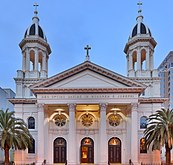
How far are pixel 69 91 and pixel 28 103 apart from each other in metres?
8.32

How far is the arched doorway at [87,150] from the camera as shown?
50.9 meters

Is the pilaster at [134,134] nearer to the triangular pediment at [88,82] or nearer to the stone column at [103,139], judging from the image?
the stone column at [103,139]

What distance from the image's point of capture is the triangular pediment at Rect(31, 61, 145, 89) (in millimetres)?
47750

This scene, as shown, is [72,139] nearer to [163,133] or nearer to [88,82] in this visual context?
[88,82]

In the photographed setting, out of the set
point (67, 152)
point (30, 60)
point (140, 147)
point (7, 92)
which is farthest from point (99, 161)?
point (7, 92)

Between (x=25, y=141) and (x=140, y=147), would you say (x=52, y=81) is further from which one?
(x=140, y=147)

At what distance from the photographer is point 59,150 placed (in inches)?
2002

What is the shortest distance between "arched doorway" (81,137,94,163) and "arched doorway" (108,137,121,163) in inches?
97.1

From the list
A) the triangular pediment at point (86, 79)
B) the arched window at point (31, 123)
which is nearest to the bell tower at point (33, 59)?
the arched window at point (31, 123)

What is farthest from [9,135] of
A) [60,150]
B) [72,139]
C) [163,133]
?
[163,133]

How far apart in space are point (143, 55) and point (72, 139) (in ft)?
60.7

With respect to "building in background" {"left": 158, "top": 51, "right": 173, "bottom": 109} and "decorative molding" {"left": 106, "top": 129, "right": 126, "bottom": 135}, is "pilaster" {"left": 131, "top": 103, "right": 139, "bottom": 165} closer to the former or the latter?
"decorative molding" {"left": 106, "top": 129, "right": 126, "bottom": 135}

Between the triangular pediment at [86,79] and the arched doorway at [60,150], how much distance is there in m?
8.28

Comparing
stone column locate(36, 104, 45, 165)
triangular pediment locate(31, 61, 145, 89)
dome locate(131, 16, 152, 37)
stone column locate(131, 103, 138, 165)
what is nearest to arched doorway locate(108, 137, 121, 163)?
stone column locate(131, 103, 138, 165)
